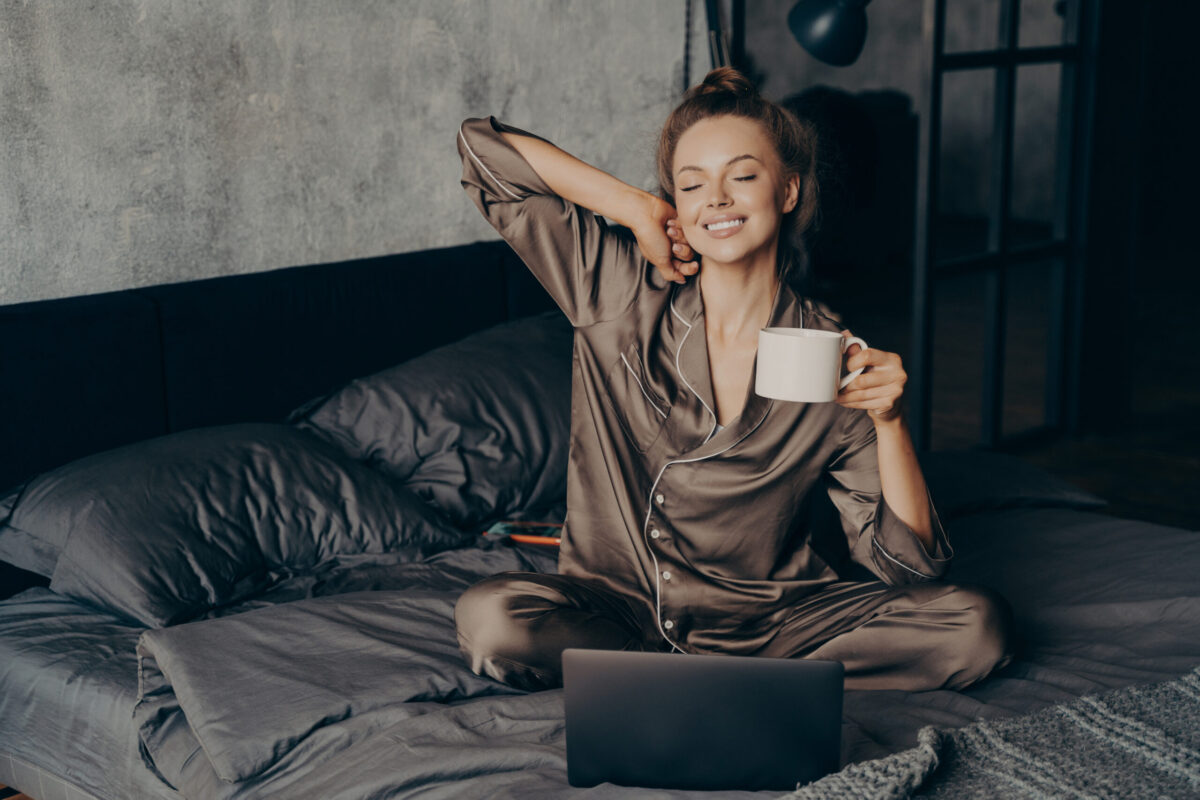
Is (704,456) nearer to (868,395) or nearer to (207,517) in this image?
(868,395)

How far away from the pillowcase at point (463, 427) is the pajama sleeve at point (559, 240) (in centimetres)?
58

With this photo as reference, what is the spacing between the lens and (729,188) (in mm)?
1674

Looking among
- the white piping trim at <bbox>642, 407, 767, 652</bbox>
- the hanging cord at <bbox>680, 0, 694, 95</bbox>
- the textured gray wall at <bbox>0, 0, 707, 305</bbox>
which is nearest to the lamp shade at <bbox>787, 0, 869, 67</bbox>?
the textured gray wall at <bbox>0, 0, 707, 305</bbox>

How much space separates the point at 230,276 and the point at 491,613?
1096 millimetres

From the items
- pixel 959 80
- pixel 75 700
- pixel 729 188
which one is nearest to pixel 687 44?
pixel 729 188

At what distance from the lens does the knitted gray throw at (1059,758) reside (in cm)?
132

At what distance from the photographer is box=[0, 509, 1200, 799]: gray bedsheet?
1.46 metres

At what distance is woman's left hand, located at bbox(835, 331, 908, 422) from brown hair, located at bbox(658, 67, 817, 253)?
1.24ft

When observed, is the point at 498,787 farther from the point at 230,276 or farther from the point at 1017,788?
the point at 230,276

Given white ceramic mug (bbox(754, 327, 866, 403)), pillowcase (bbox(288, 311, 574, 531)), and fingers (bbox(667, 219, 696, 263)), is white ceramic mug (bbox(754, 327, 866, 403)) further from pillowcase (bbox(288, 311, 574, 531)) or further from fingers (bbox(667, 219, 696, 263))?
pillowcase (bbox(288, 311, 574, 531))

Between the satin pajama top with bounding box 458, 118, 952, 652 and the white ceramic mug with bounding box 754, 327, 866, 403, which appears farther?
the satin pajama top with bounding box 458, 118, 952, 652

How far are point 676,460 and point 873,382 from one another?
1.18 ft

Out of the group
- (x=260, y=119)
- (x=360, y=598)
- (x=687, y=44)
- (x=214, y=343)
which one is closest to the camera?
(x=360, y=598)

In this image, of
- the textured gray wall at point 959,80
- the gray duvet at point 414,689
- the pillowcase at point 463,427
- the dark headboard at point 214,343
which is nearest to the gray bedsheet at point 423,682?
the gray duvet at point 414,689
